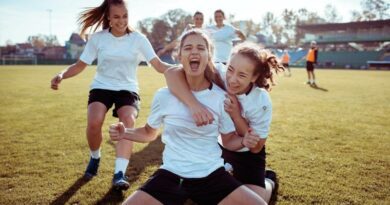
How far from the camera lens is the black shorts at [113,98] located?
4816 mm

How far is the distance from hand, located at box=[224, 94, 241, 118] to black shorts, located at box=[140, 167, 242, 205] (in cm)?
51

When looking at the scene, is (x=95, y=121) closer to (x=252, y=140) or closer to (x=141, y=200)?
(x=141, y=200)

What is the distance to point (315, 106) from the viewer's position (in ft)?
37.2

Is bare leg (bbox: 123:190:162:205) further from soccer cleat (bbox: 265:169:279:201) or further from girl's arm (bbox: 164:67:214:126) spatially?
soccer cleat (bbox: 265:169:279:201)

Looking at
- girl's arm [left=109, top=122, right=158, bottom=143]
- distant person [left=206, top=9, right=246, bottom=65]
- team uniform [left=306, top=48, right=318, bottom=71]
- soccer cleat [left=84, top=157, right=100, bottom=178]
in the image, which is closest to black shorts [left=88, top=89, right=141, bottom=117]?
soccer cleat [left=84, top=157, right=100, bottom=178]

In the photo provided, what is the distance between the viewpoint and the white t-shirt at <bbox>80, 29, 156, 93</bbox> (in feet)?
16.1

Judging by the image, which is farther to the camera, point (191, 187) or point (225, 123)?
point (225, 123)

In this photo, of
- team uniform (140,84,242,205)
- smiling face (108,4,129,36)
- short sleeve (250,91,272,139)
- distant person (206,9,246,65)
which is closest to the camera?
team uniform (140,84,242,205)

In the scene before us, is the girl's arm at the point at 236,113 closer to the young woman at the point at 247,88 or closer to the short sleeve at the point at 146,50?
the young woman at the point at 247,88

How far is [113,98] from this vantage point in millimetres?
4910

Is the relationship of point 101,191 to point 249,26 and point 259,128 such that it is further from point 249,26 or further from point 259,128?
point 249,26

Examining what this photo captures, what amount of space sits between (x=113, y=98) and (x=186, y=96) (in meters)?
2.07

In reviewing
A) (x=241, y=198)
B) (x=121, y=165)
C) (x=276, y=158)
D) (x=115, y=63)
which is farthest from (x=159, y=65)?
(x=241, y=198)

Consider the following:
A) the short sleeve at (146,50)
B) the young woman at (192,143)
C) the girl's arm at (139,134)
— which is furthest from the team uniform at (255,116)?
the short sleeve at (146,50)
